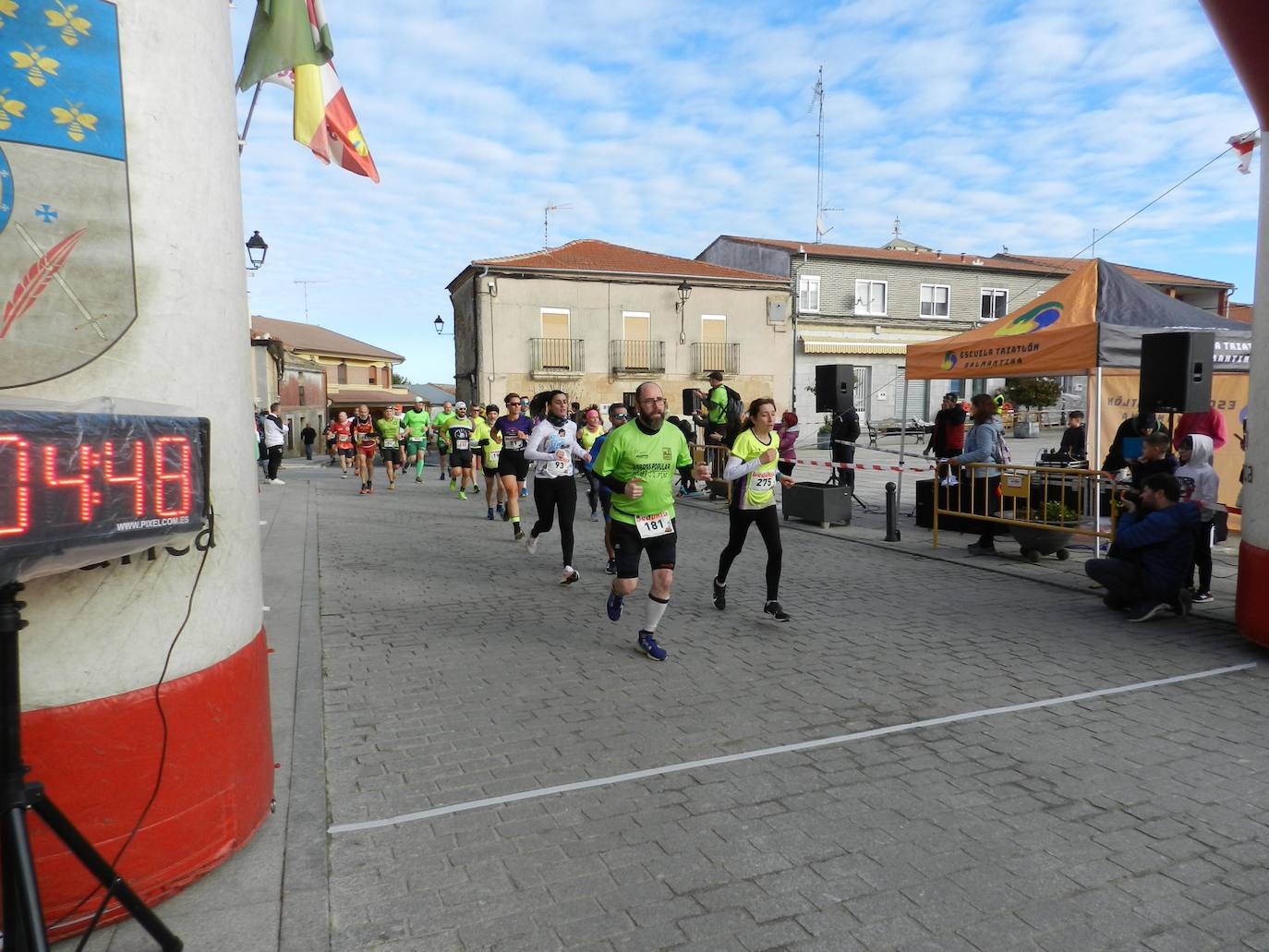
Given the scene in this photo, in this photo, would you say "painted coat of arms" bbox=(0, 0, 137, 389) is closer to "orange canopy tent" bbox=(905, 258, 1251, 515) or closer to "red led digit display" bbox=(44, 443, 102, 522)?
"red led digit display" bbox=(44, 443, 102, 522)

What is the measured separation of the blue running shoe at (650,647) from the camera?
5.87 m

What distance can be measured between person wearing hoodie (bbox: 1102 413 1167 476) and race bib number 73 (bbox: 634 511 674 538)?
5.58 metres

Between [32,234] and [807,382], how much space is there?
1458 inches

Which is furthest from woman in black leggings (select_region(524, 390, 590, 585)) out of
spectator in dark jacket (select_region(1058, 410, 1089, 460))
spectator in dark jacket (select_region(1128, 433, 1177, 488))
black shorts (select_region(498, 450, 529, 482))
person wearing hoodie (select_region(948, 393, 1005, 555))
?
spectator in dark jacket (select_region(1058, 410, 1089, 460))

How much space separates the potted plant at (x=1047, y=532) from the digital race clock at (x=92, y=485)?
329 inches

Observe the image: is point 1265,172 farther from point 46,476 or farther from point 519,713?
point 46,476

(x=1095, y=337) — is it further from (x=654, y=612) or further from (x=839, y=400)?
(x=654, y=612)

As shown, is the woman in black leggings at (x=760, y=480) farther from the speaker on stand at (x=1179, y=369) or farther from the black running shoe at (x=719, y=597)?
the speaker on stand at (x=1179, y=369)

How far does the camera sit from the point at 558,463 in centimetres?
884

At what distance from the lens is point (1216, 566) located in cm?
916

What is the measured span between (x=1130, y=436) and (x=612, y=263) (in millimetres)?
29103

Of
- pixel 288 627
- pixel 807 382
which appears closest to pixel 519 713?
pixel 288 627

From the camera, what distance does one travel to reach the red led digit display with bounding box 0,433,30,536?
2104mm

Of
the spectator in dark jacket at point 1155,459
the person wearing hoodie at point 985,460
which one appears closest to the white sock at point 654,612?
the spectator in dark jacket at point 1155,459
